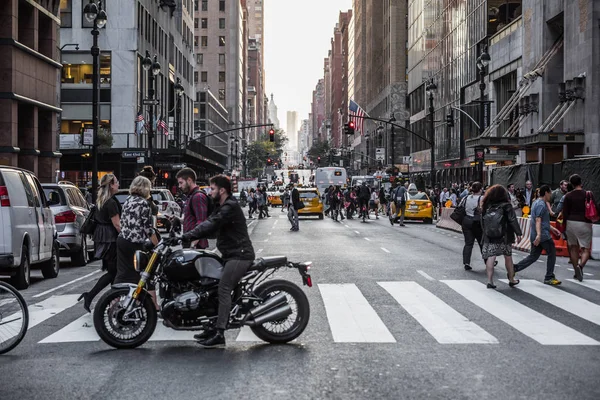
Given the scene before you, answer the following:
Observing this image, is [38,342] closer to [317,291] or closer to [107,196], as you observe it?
[107,196]

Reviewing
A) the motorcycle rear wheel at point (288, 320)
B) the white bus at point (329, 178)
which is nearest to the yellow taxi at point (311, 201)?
the white bus at point (329, 178)

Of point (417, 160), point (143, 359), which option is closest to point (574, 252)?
point (143, 359)

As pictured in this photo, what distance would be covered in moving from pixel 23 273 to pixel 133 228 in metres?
5.52

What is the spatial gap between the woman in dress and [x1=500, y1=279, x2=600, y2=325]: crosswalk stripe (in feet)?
18.9

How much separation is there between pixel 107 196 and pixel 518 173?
2764cm

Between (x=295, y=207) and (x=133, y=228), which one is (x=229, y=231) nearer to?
(x=133, y=228)

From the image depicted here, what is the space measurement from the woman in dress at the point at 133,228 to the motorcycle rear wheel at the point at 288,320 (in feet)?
6.83

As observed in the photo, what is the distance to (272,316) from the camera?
30.0 ft

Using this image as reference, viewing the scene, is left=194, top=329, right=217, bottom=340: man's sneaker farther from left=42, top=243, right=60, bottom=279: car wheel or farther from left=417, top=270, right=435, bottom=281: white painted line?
left=42, top=243, right=60, bottom=279: car wheel

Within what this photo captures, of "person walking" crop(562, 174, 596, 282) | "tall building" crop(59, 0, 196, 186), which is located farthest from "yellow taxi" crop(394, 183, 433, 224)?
"person walking" crop(562, 174, 596, 282)

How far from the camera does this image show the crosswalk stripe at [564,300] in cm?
1166

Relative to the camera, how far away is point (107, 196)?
12125 mm

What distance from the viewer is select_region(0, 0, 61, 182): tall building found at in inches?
1201

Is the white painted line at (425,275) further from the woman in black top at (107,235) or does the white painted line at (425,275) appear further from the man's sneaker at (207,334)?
the man's sneaker at (207,334)
